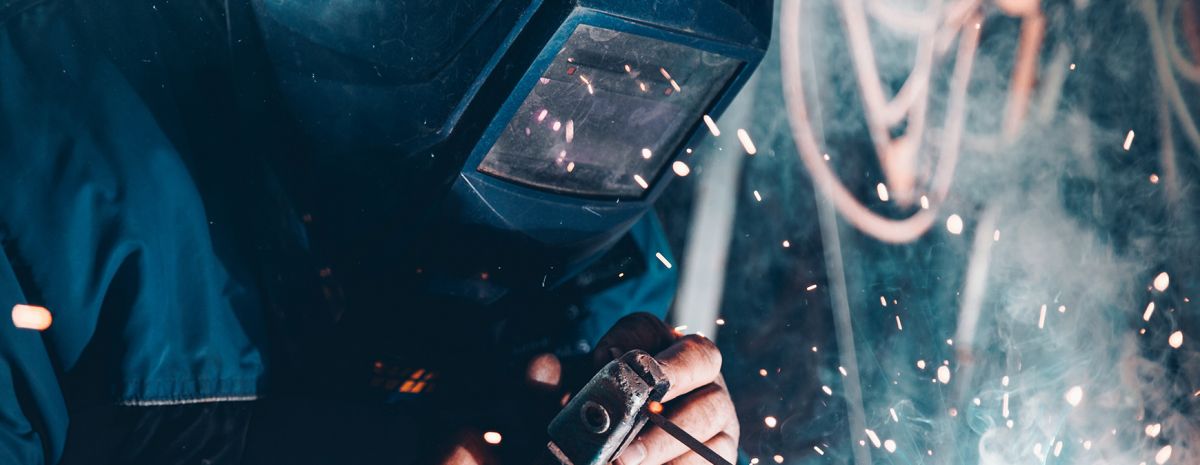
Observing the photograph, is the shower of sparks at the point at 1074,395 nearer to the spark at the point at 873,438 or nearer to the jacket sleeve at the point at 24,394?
the spark at the point at 873,438

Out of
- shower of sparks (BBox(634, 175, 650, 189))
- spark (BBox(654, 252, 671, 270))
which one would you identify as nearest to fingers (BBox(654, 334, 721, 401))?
shower of sparks (BBox(634, 175, 650, 189))

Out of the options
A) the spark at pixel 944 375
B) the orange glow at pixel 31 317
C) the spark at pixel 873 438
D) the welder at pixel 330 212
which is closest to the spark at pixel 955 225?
the spark at pixel 944 375

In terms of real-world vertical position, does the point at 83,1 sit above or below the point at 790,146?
above

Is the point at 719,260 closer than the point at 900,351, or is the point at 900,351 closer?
the point at 900,351

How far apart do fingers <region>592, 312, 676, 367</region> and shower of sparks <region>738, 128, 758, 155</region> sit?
1.00m

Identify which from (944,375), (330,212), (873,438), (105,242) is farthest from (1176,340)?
(105,242)

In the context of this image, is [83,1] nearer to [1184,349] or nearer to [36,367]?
[36,367]

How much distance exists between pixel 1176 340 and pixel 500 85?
6.05 ft

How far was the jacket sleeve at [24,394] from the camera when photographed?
0.88m

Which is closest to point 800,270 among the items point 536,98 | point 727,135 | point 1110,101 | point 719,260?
point 719,260

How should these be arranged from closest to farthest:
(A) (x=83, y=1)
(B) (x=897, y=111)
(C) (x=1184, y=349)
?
(A) (x=83, y=1) → (C) (x=1184, y=349) → (B) (x=897, y=111)

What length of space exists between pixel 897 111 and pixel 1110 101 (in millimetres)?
501

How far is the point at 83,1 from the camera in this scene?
3.55 ft

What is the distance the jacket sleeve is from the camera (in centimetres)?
88
